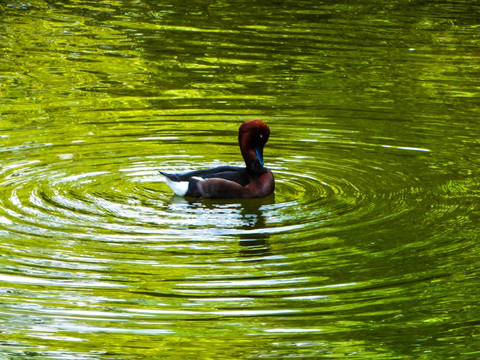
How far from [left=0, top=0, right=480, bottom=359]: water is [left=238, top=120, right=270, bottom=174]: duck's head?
37 centimetres

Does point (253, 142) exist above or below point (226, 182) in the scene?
above

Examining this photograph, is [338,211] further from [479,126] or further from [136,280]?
[479,126]

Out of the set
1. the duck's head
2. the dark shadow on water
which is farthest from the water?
the duck's head

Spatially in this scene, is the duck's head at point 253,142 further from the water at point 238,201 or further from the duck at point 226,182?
the water at point 238,201

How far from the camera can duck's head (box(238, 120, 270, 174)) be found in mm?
9969

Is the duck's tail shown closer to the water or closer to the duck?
the duck

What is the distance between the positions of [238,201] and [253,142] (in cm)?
62

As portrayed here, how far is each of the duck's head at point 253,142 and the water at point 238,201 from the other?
372mm

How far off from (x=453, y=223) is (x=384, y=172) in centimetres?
169

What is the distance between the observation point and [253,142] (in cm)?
1004

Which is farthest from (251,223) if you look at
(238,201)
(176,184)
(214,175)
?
(176,184)

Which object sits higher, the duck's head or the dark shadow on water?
the duck's head

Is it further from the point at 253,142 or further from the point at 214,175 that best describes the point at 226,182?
the point at 253,142

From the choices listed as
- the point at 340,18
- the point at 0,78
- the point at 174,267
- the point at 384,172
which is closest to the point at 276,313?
the point at 174,267
